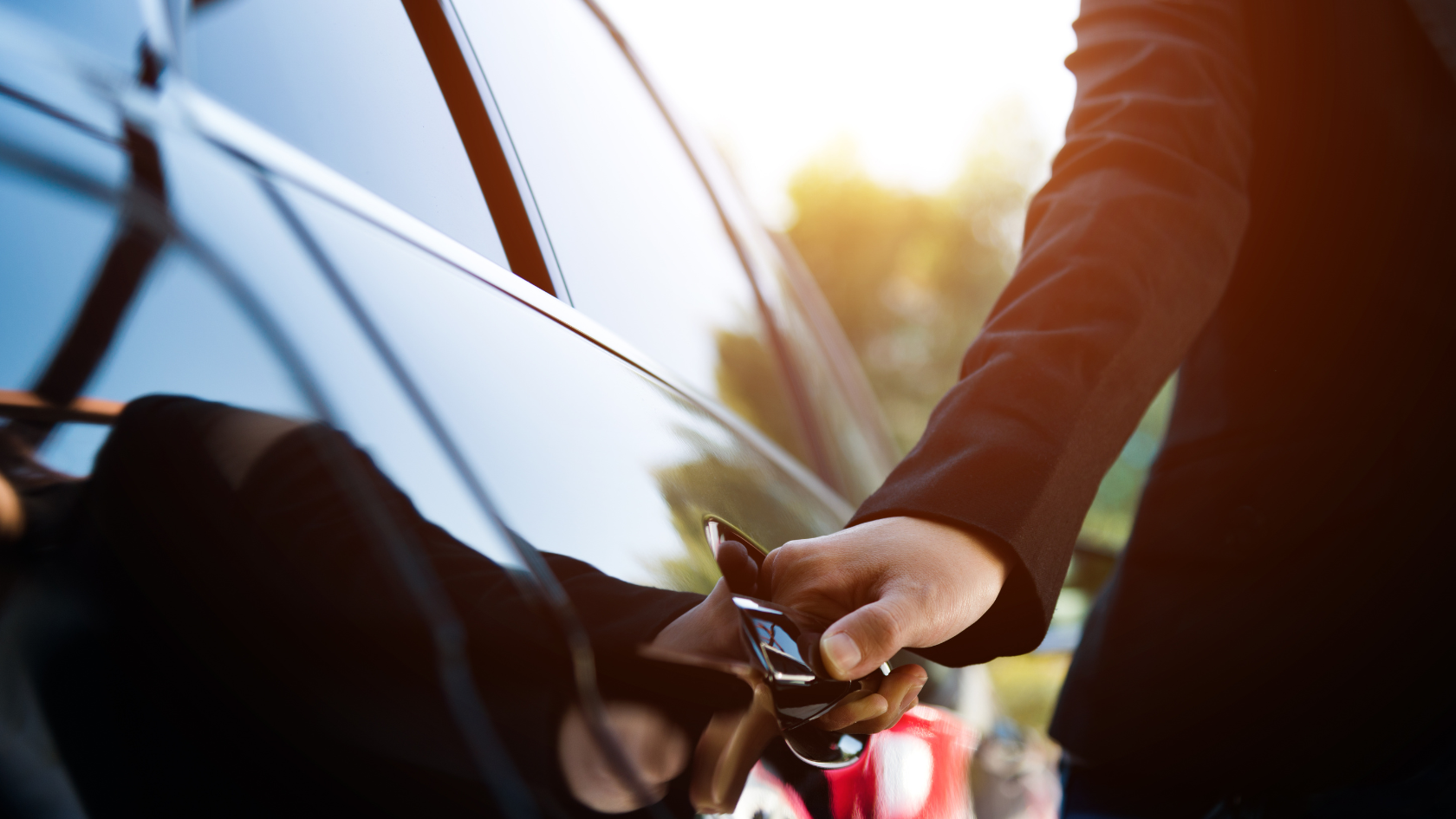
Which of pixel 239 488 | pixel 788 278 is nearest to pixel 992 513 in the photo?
pixel 239 488

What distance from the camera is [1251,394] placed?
112 cm

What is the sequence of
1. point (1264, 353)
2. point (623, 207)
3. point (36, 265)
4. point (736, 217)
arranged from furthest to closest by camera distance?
1. point (736, 217)
2. point (623, 207)
3. point (1264, 353)
4. point (36, 265)

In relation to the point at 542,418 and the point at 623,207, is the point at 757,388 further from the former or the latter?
the point at 542,418

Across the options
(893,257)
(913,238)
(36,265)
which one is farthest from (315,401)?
(913,238)

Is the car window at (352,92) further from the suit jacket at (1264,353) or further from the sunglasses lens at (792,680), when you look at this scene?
the suit jacket at (1264,353)

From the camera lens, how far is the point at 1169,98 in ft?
3.21

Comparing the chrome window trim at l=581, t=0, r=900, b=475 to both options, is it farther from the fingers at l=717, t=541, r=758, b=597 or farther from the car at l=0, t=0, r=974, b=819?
the fingers at l=717, t=541, r=758, b=597

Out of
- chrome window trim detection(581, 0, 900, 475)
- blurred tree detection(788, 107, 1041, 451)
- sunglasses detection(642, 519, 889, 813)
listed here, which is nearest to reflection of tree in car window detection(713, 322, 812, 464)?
chrome window trim detection(581, 0, 900, 475)

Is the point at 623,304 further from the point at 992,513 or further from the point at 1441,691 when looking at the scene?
the point at 1441,691

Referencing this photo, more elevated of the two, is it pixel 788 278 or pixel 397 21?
pixel 397 21

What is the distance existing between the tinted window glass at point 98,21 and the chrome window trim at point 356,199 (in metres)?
0.03

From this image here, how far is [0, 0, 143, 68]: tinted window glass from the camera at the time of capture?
0.58m

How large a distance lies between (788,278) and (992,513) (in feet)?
6.10

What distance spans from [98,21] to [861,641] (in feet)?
2.16
